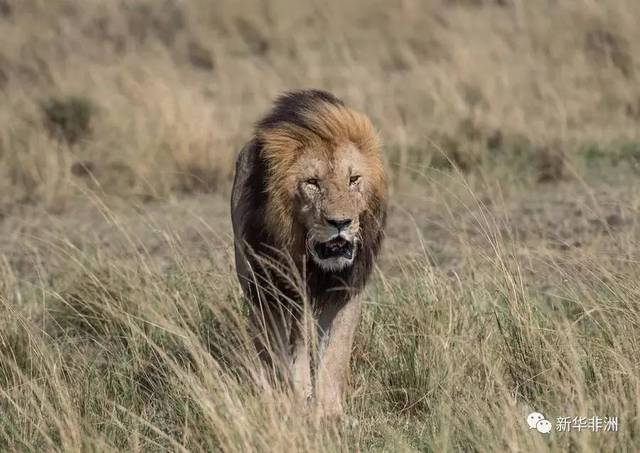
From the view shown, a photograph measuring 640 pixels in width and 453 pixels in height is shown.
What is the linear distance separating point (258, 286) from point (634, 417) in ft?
4.44

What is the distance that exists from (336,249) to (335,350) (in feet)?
1.37

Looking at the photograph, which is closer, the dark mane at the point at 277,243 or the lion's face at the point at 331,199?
the lion's face at the point at 331,199

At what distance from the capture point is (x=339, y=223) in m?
4.23

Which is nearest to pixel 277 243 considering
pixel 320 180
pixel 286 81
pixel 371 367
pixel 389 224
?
pixel 320 180

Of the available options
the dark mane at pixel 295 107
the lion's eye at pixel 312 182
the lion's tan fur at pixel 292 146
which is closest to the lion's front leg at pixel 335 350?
the lion's tan fur at pixel 292 146

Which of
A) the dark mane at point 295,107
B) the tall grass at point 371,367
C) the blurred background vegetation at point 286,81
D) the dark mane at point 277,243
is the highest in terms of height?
the dark mane at point 295,107

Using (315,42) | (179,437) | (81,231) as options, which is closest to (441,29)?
(315,42)

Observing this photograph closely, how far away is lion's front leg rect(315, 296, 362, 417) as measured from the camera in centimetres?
443

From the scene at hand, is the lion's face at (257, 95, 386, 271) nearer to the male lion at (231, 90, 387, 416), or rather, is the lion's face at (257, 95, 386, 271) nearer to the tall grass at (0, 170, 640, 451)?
the male lion at (231, 90, 387, 416)

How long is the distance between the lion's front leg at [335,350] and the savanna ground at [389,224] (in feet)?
0.44

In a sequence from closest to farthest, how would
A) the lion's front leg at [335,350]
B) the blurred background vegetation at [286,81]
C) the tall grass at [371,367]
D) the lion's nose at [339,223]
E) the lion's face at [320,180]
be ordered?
the tall grass at [371,367]
the lion's nose at [339,223]
the lion's face at [320,180]
the lion's front leg at [335,350]
the blurred background vegetation at [286,81]

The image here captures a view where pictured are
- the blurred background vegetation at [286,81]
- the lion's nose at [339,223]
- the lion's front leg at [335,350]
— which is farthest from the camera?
the blurred background vegetation at [286,81]

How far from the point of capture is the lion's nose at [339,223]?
4.21 metres

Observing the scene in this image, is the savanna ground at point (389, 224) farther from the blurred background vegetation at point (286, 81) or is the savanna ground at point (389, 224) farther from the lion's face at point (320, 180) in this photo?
the lion's face at point (320, 180)
